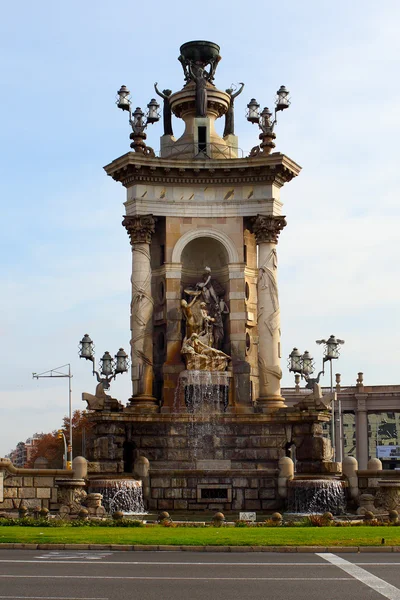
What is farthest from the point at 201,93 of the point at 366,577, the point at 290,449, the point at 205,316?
the point at 366,577

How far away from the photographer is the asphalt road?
49.6 feet

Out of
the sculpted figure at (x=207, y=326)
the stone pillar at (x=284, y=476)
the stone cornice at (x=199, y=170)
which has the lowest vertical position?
the stone pillar at (x=284, y=476)

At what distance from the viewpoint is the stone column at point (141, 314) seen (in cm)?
4641

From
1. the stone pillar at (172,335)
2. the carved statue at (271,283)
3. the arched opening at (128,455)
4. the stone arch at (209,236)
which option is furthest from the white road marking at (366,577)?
the stone arch at (209,236)

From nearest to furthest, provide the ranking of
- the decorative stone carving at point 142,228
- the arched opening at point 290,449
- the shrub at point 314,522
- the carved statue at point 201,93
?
the shrub at point 314,522 → the arched opening at point 290,449 → the decorative stone carving at point 142,228 → the carved statue at point 201,93

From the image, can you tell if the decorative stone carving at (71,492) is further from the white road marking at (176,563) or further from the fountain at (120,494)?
the white road marking at (176,563)

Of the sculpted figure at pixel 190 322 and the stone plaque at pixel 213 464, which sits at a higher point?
the sculpted figure at pixel 190 322

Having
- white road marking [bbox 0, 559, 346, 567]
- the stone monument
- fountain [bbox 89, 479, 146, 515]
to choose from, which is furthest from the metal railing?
white road marking [bbox 0, 559, 346, 567]

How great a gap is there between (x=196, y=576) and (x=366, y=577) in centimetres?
268

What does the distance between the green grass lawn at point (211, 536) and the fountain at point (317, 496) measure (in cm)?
1029

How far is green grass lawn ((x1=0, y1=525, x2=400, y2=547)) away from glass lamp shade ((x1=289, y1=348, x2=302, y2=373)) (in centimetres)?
2069

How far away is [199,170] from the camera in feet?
158

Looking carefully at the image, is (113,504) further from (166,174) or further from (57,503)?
(166,174)

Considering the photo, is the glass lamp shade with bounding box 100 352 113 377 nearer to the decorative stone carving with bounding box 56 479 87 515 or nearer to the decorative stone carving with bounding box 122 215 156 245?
the decorative stone carving with bounding box 122 215 156 245
